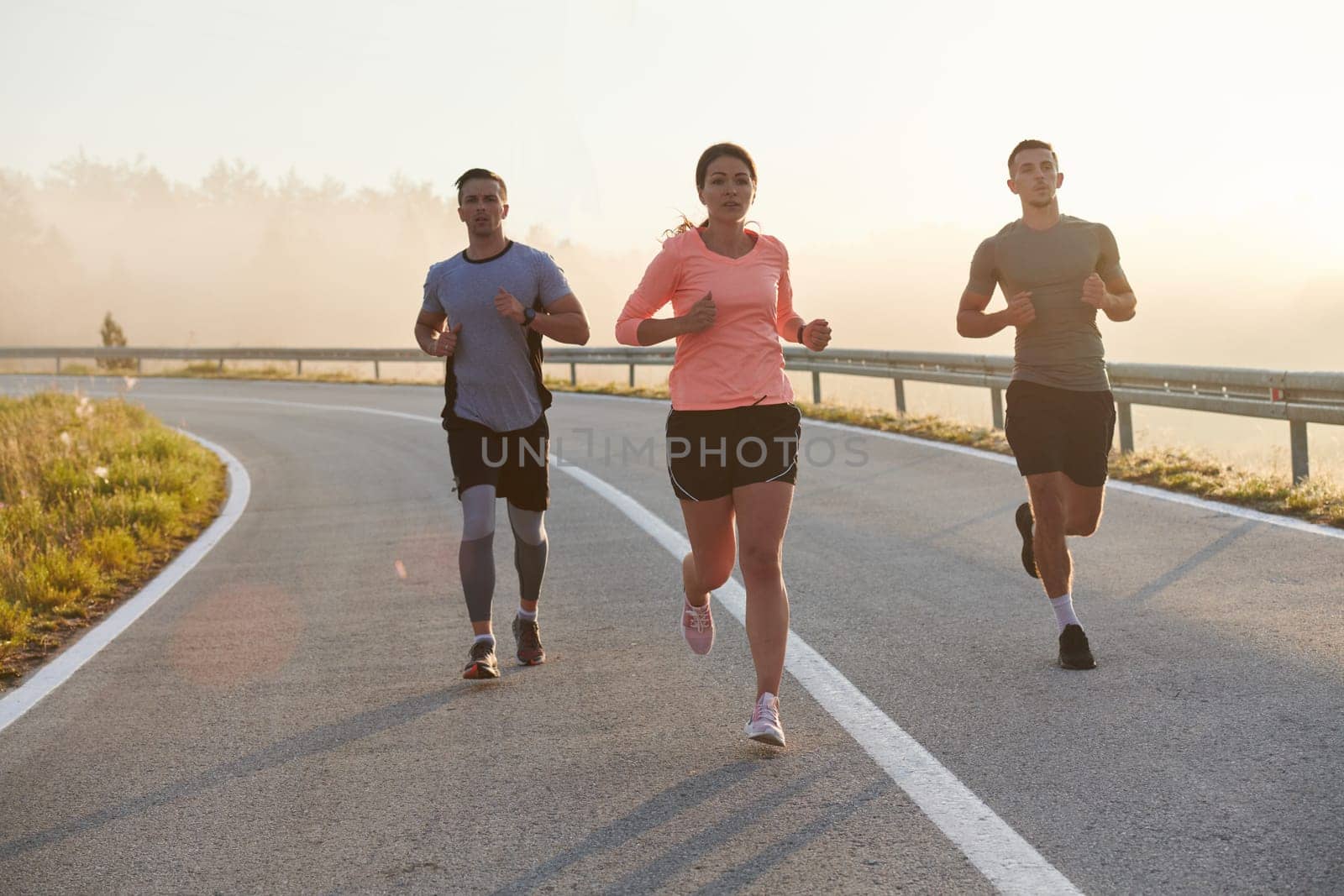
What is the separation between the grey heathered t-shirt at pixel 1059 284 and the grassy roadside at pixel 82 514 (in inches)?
194

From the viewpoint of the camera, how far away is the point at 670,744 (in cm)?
461

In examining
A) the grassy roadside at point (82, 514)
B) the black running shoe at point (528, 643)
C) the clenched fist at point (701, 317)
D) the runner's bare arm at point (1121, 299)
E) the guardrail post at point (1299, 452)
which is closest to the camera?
the clenched fist at point (701, 317)

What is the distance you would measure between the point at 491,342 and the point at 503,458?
515mm

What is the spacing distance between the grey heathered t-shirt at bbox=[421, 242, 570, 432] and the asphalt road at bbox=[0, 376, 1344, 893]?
1165mm

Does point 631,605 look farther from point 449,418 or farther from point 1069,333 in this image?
point 1069,333

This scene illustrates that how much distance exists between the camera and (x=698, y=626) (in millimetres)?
5340

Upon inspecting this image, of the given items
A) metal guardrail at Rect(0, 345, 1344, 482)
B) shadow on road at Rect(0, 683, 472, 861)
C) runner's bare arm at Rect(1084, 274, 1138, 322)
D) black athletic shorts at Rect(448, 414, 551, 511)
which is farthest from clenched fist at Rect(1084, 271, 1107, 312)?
metal guardrail at Rect(0, 345, 1344, 482)

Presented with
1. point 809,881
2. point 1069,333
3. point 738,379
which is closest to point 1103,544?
point 1069,333

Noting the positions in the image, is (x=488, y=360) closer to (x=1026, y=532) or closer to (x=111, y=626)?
(x=1026, y=532)

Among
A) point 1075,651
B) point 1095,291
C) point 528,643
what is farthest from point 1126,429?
point 528,643

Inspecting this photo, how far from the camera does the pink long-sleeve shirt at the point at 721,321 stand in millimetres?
4695

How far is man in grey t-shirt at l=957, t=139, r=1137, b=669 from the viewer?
18.6ft

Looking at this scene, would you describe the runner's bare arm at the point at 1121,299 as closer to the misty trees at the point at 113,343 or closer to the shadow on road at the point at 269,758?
the shadow on road at the point at 269,758

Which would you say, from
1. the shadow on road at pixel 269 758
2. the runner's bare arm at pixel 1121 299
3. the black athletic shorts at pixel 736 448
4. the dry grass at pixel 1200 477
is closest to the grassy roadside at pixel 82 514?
the shadow on road at pixel 269 758
